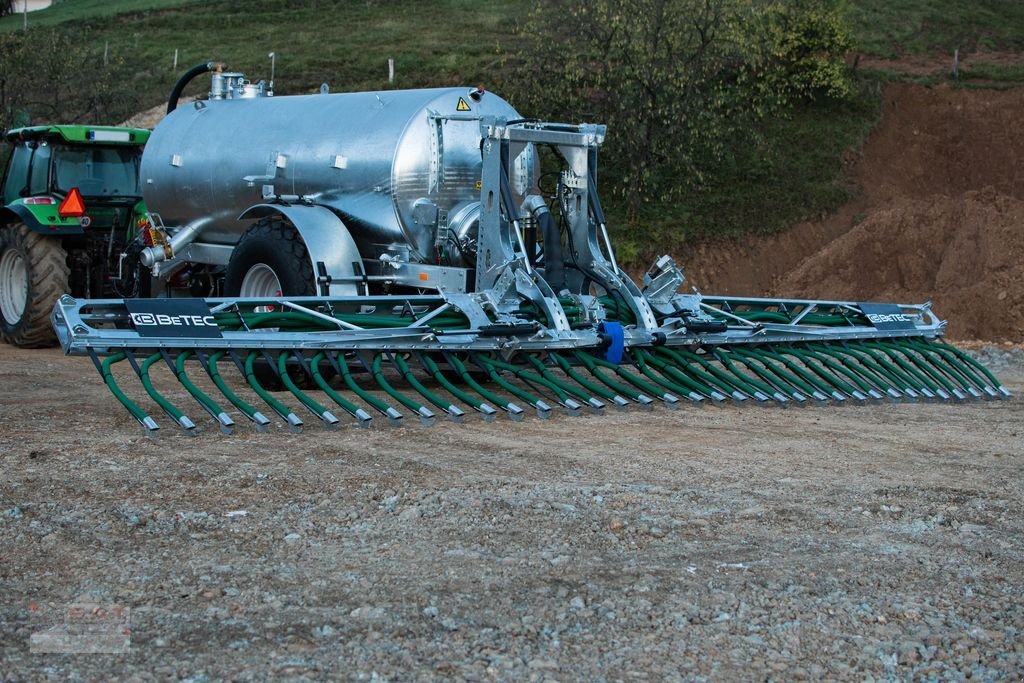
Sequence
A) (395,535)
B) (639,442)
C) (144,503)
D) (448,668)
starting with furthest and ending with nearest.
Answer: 1. (639,442)
2. (144,503)
3. (395,535)
4. (448,668)

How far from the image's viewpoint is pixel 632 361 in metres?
9.49

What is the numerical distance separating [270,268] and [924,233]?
1109 cm

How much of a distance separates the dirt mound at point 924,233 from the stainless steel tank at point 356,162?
26.9ft

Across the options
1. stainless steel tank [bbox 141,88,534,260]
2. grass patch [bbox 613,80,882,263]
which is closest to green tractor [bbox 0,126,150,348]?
stainless steel tank [bbox 141,88,534,260]

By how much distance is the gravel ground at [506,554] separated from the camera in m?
4.23

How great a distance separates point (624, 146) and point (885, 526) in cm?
1512

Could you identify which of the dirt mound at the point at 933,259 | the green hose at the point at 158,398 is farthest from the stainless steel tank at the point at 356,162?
the dirt mound at the point at 933,259

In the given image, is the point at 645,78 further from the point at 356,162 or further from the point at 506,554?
the point at 506,554

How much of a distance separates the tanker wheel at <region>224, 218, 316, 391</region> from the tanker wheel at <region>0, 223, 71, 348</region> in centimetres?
289

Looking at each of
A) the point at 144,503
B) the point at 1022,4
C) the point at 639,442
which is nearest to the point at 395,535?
the point at 144,503

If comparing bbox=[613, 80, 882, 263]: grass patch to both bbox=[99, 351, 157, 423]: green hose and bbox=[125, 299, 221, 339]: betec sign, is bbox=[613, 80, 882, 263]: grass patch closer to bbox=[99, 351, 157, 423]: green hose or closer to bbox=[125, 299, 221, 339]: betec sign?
bbox=[125, 299, 221, 339]: betec sign

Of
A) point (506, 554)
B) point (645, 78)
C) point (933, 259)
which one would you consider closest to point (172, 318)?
point (506, 554)

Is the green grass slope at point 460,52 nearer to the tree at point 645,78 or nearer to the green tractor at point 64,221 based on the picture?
the tree at point 645,78

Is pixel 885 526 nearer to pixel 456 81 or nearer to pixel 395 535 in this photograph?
pixel 395 535
